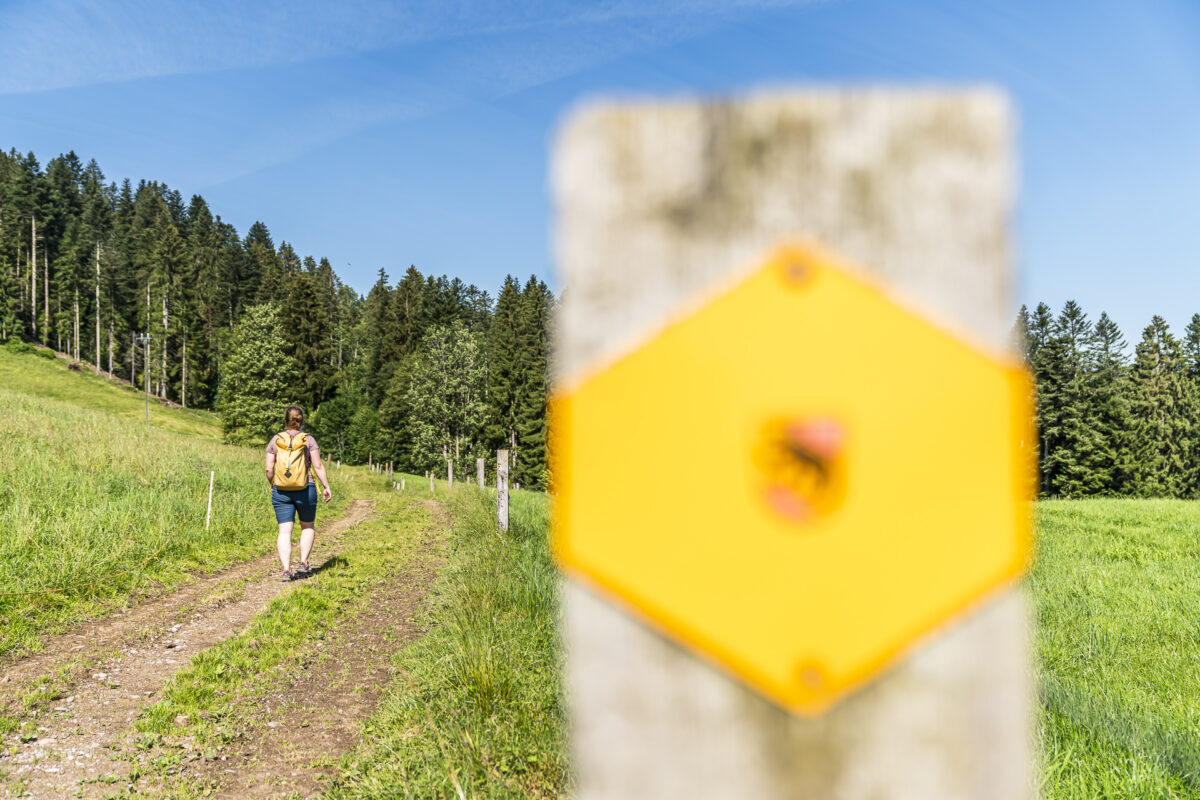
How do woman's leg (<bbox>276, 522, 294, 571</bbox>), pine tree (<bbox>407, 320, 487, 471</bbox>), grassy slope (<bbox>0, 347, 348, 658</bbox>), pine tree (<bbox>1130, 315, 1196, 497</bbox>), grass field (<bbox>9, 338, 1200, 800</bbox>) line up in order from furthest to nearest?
pine tree (<bbox>1130, 315, 1196, 497</bbox>)
pine tree (<bbox>407, 320, 487, 471</bbox>)
woman's leg (<bbox>276, 522, 294, 571</bbox>)
grassy slope (<bbox>0, 347, 348, 658</bbox>)
grass field (<bbox>9, 338, 1200, 800</bbox>)

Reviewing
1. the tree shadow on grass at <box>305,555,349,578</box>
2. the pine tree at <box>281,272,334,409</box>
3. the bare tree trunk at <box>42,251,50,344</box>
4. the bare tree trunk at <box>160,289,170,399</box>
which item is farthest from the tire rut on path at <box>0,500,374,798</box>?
the bare tree trunk at <box>42,251,50,344</box>

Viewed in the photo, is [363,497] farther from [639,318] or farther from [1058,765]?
[639,318]

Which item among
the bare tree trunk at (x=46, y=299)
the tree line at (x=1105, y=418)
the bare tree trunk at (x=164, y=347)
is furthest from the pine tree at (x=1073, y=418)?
the bare tree trunk at (x=46, y=299)

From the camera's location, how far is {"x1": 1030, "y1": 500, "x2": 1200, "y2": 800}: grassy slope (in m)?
3.05

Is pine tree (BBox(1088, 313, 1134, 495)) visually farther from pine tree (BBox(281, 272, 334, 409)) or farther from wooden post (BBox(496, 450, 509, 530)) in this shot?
pine tree (BBox(281, 272, 334, 409))

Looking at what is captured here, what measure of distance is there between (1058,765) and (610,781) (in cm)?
333

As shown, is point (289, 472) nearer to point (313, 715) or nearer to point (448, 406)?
point (313, 715)

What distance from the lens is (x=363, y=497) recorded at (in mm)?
21469

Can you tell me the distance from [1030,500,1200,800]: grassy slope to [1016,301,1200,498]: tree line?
4049cm

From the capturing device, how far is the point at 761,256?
69 cm

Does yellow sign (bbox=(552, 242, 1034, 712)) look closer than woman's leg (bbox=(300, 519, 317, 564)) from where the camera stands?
Yes

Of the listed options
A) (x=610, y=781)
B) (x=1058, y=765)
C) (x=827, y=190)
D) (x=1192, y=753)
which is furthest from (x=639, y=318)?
(x=1192, y=753)

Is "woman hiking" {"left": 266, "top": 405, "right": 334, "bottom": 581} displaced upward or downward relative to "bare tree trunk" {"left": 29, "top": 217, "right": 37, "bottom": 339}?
downward

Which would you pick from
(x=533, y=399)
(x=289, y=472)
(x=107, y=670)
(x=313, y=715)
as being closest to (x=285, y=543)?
(x=289, y=472)
